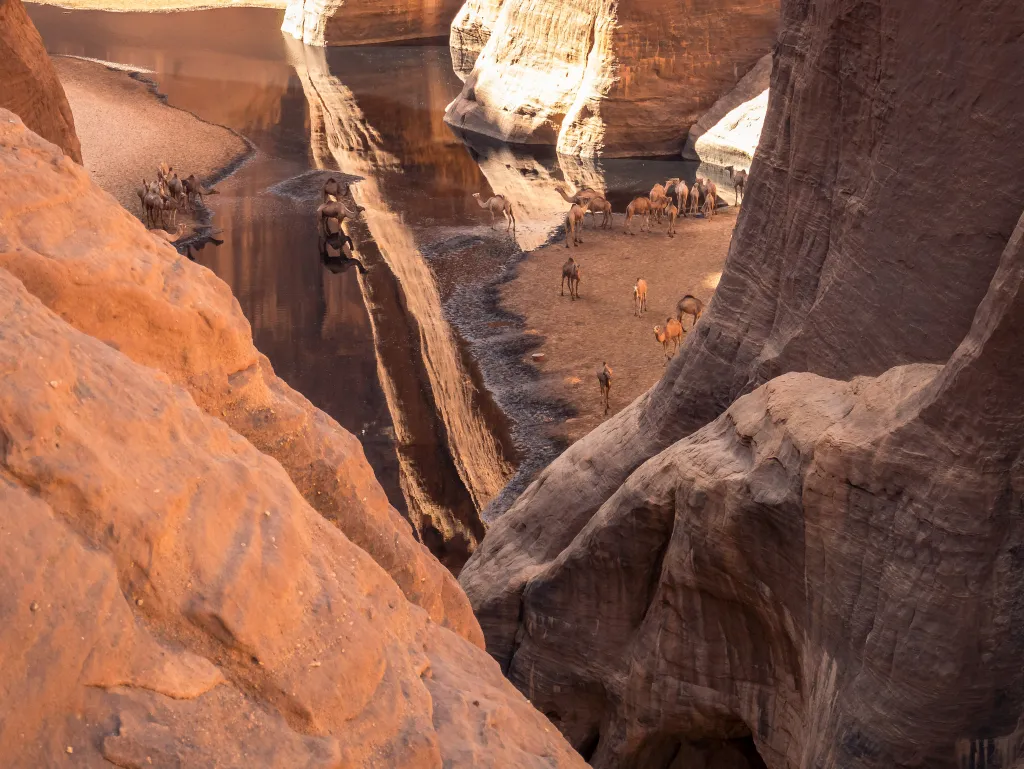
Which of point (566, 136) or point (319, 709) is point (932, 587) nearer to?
point (319, 709)

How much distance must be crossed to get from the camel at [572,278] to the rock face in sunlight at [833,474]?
12162 millimetres

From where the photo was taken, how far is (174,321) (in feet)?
15.9

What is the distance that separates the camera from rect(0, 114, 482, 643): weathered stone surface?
448cm

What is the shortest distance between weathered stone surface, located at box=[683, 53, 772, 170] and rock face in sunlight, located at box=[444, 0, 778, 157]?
0.45 m

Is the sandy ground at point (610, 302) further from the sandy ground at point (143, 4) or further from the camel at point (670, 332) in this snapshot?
the sandy ground at point (143, 4)

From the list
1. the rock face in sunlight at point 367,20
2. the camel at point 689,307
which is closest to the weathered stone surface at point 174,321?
the camel at point 689,307

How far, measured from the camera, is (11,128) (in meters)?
5.04

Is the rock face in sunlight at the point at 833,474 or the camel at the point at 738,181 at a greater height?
the rock face in sunlight at the point at 833,474

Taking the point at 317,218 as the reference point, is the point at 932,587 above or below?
above

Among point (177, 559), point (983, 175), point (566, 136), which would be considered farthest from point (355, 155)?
point (177, 559)

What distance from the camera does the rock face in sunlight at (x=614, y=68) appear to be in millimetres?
31484

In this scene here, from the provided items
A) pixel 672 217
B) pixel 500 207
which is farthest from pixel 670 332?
pixel 500 207

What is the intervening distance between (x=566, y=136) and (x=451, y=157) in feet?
11.3

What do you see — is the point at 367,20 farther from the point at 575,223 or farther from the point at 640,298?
the point at 640,298
